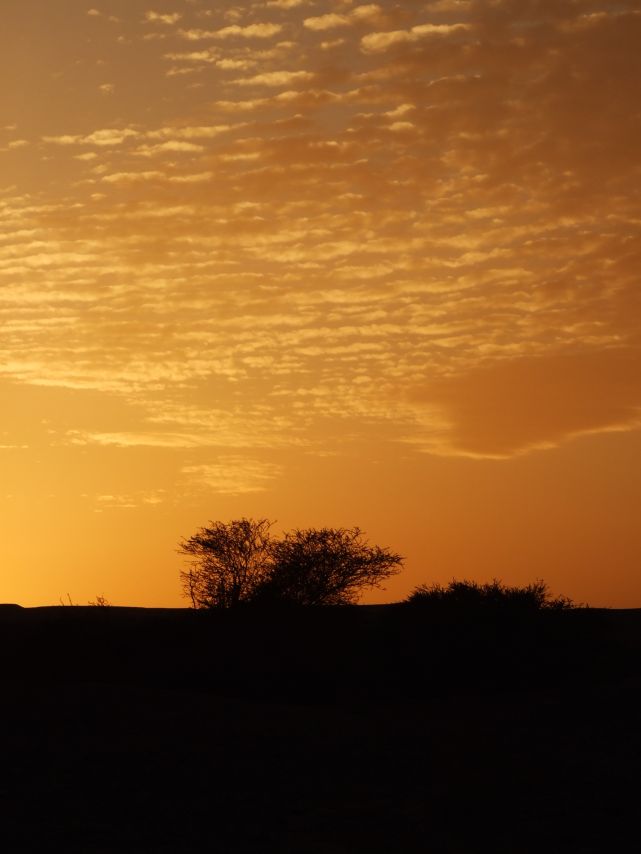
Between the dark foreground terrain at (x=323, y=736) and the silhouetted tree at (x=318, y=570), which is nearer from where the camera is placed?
the dark foreground terrain at (x=323, y=736)

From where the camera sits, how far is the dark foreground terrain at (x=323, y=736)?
14.9m

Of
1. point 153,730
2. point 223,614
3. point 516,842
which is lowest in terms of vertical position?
point 516,842

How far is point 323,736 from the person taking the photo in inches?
819

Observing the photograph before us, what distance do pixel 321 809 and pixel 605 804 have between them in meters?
3.69

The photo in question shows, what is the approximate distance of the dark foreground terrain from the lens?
48.8ft

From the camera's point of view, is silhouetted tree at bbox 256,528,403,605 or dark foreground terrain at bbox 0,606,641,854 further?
silhouetted tree at bbox 256,528,403,605

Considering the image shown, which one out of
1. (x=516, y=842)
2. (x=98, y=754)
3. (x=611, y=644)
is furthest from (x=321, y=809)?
(x=611, y=644)

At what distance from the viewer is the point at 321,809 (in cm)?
1609

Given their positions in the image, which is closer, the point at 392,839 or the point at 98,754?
the point at 392,839

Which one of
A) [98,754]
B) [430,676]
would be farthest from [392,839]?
[430,676]

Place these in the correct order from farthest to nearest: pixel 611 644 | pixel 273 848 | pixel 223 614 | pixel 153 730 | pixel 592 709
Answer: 1. pixel 223 614
2. pixel 611 644
3. pixel 592 709
4. pixel 153 730
5. pixel 273 848

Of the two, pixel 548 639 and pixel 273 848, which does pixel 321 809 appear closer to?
pixel 273 848

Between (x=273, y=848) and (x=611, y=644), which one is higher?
(x=611, y=644)

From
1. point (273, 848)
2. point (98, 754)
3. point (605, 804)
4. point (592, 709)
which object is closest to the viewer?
point (273, 848)
